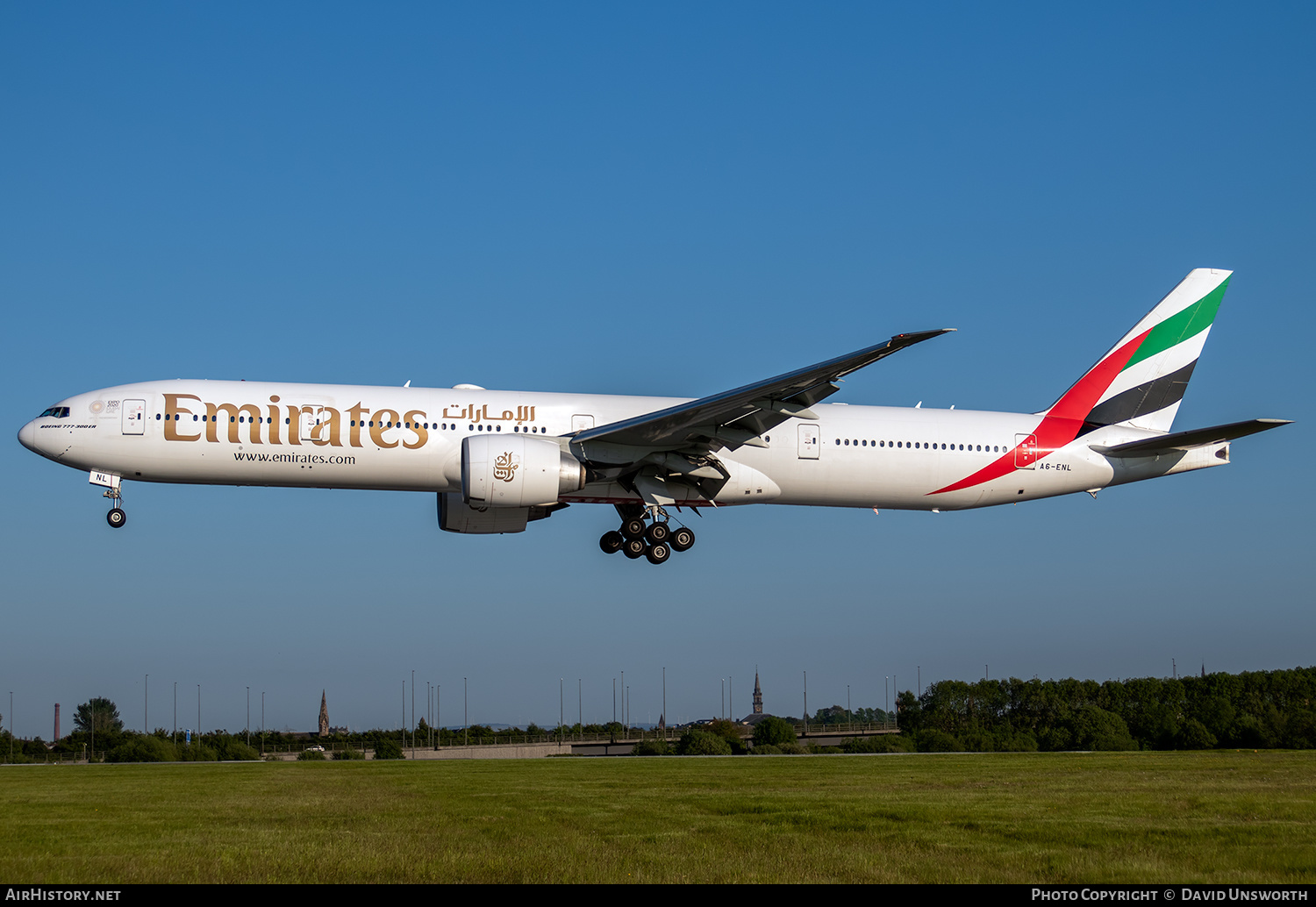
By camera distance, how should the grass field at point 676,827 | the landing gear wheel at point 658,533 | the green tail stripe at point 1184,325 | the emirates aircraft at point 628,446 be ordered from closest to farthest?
1. the grass field at point 676,827
2. the emirates aircraft at point 628,446
3. the landing gear wheel at point 658,533
4. the green tail stripe at point 1184,325

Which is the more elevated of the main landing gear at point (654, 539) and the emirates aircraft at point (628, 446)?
the emirates aircraft at point (628, 446)

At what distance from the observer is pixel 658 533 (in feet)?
104

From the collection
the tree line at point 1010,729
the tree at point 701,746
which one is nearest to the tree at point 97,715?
the tree line at point 1010,729

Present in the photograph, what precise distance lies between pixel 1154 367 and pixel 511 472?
19.9 m

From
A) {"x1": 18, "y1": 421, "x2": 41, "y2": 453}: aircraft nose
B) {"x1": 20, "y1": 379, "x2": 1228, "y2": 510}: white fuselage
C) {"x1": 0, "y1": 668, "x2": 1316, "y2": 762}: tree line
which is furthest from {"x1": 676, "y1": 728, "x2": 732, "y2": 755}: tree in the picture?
{"x1": 18, "y1": 421, "x2": 41, "y2": 453}: aircraft nose

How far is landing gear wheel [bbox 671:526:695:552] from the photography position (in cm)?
3183

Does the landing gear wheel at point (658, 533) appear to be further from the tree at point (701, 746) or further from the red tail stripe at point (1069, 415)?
the tree at point (701, 746)

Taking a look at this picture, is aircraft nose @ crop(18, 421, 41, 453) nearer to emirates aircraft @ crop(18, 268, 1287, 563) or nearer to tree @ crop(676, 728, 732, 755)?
emirates aircraft @ crop(18, 268, 1287, 563)

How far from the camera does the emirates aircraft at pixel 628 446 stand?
94.6 feet

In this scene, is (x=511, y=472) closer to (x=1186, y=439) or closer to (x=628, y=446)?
(x=628, y=446)

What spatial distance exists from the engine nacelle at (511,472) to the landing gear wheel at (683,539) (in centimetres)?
418

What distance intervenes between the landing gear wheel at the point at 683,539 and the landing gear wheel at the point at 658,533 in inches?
6.7

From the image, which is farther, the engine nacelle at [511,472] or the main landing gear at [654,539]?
the main landing gear at [654,539]

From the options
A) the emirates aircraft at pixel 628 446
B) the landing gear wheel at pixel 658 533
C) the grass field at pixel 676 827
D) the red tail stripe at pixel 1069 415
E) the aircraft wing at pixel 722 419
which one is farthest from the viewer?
the red tail stripe at pixel 1069 415
